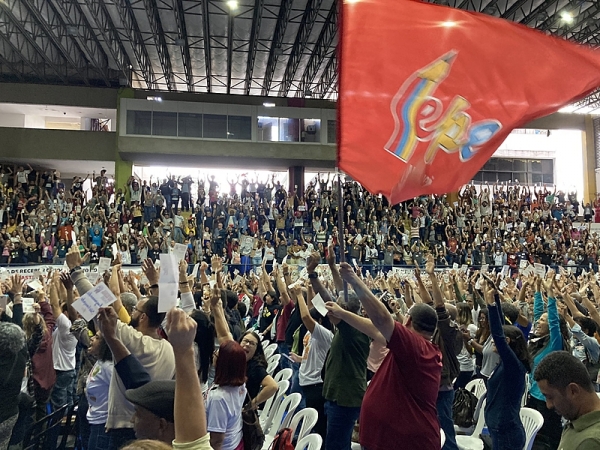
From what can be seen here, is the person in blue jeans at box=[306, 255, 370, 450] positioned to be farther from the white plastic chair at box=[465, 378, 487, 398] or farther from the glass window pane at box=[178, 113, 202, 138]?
the glass window pane at box=[178, 113, 202, 138]

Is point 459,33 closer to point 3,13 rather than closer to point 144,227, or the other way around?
point 144,227

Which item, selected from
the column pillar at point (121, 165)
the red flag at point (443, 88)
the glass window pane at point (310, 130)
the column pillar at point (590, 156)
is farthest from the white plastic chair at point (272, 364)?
the column pillar at point (590, 156)

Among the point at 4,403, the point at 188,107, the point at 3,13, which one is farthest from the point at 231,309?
the point at 188,107

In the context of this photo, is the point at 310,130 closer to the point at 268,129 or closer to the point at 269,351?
the point at 268,129

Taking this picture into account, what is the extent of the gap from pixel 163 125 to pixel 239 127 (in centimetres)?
362

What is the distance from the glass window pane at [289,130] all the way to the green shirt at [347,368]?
76.7 ft

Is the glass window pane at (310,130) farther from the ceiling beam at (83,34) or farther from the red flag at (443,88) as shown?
the red flag at (443,88)

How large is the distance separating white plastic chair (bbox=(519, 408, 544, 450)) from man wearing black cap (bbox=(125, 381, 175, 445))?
119 inches

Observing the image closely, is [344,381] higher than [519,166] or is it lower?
lower

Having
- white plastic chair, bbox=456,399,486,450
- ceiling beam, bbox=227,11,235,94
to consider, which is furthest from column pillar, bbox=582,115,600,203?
white plastic chair, bbox=456,399,486,450

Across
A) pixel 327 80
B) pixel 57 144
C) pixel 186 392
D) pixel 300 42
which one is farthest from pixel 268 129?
pixel 186 392

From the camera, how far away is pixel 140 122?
2584 centimetres

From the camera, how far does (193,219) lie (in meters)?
20.2

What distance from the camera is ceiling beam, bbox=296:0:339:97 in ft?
63.2
